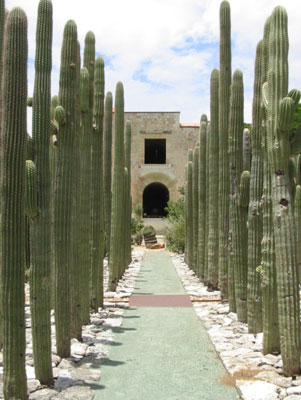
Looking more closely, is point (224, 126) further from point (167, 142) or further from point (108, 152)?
point (167, 142)

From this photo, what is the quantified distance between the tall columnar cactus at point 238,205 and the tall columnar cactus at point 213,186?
7.51 feet

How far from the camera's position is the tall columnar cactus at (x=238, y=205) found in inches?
295

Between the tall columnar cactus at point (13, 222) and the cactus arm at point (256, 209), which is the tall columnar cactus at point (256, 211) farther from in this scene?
the tall columnar cactus at point (13, 222)

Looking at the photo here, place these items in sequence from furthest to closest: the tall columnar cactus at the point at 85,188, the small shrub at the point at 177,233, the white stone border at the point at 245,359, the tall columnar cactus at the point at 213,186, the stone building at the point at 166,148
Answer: the stone building at the point at 166,148 < the small shrub at the point at 177,233 < the tall columnar cactus at the point at 213,186 < the tall columnar cactus at the point at 85,188 < the white stone border at the point at 245,359

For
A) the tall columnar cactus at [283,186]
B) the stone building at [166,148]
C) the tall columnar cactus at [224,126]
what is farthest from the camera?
the stone building at [166,148]

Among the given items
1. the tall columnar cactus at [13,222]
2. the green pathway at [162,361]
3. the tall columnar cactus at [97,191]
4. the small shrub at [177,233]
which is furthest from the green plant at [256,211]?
the small shrub at [177,233]

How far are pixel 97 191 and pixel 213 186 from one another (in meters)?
2.90

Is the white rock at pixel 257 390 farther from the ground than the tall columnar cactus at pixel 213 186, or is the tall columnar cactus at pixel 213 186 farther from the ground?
the tall columnar cactus at pixel 213 186

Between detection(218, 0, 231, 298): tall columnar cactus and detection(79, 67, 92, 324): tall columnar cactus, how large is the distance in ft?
9.20

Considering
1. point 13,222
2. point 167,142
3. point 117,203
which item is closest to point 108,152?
point 117,203

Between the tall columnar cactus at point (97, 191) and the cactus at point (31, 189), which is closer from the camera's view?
the cactus at point (31, 189)

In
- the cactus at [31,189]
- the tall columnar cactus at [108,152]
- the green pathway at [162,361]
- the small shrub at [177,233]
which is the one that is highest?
the tall columnar cactus at [108,152]

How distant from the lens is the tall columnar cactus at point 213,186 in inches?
412

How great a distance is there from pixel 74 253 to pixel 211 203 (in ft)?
15.2
